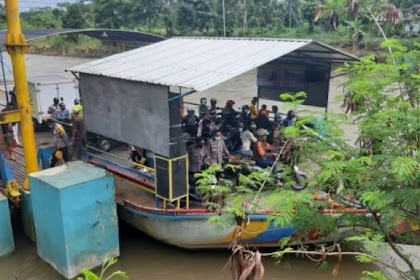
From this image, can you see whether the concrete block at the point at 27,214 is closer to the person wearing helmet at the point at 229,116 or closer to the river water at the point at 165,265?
the river water at the point at 165,265

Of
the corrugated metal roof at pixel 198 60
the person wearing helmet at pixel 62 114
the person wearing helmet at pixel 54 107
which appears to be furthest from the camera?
the person wearing helmet at pixel 54 107

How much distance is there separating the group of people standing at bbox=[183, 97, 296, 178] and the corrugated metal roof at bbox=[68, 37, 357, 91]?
3.87 ft

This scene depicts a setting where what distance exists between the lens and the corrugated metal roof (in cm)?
627

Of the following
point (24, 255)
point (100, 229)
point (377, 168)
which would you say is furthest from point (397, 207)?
point (24, 255)

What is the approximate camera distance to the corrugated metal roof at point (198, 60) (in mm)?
6273

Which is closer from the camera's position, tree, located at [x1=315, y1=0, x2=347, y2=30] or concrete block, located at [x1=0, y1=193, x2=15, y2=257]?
tree, located at [x1=315, y1=0, x2=347, y2=30]

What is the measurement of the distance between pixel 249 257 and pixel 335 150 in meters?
1.55

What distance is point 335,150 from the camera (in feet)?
11.0

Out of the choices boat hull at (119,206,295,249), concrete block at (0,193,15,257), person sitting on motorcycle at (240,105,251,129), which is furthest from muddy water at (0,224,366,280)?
person sitting on motorcycle at (240,105,251,129)

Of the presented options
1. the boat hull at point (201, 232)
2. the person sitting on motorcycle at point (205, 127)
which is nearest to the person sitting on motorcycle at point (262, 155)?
the person sitting on motorcycle at point (205, 127)

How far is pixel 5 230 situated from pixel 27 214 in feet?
1.97

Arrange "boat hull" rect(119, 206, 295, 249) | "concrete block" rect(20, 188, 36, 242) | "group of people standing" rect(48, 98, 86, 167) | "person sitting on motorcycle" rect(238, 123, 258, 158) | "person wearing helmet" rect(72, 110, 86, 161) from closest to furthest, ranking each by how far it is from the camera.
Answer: "boat hull" rect(119, 206, 295, 249) → "concrete block" rect(20, 188, 36, 242) → "person sitting on motorcycle" rect(238, 123, 258, 158) → "group of people standing" rect(48, 98, 86, 167) → "person wearing helmet" rect(72, 110, 86, 161)

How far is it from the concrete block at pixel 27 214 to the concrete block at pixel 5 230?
0.40m

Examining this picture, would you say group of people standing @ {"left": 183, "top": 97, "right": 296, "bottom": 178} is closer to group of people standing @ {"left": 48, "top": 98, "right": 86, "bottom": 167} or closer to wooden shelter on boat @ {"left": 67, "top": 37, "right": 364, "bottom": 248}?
wooden shelter on boat @ {"left": 67, "top": 37, "right": 364, "bottom": 248}
